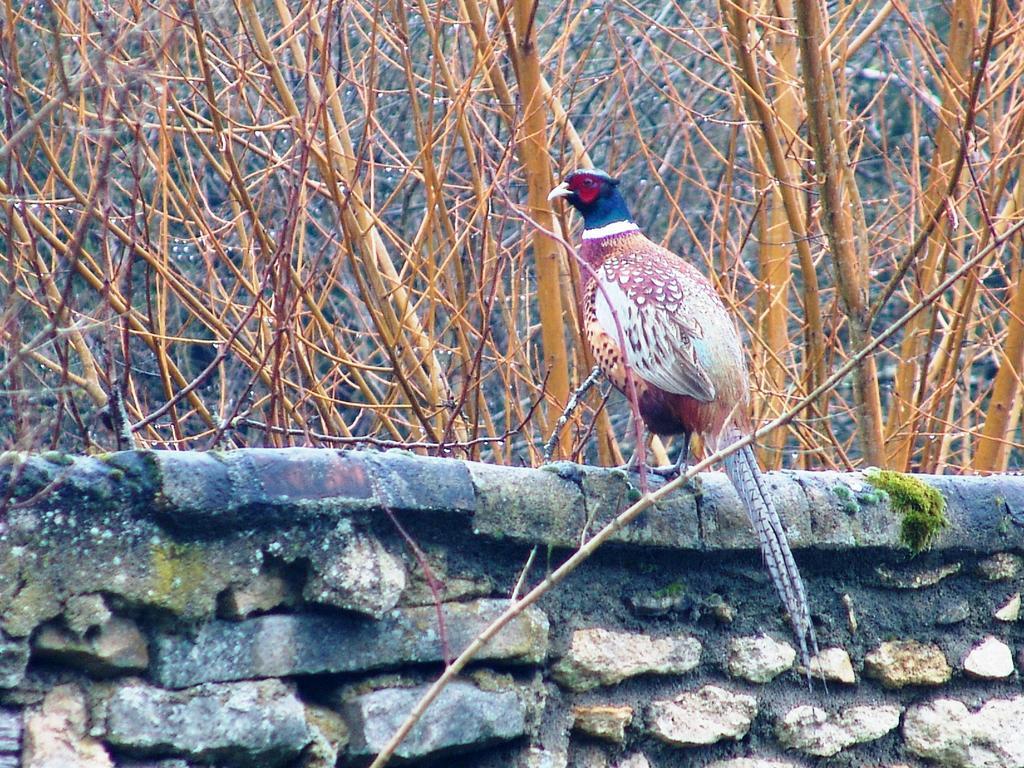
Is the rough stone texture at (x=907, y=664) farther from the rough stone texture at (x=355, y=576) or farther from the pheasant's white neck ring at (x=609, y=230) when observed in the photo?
the pheasant's white neck ring at (x=609, y=230)

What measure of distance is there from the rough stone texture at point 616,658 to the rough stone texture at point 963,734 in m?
0.77

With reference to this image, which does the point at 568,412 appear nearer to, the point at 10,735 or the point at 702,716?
the point at 702,716

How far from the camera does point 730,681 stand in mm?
3121

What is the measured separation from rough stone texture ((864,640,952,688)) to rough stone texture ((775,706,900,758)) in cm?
9

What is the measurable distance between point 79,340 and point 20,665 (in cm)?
241

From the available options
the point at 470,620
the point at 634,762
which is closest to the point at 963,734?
the point at 634,762

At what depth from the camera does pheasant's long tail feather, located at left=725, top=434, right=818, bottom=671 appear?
3145 mm

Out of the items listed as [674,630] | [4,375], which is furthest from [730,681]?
[4,375]

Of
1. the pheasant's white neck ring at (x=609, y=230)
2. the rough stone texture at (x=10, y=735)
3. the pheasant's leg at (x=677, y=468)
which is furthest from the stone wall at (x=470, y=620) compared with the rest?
the pheasant's white neck ring at (x=609, y=230)

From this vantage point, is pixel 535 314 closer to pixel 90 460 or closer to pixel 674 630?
pixel 674 630

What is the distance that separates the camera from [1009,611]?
140 inches

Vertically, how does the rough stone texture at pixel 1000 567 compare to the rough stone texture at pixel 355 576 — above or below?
below

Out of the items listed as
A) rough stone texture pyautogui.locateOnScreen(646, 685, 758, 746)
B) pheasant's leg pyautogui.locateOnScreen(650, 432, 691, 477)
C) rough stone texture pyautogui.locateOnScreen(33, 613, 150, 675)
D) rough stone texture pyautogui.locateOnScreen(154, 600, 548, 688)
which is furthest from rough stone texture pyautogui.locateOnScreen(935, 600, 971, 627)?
rough stone texture pyautogui.locateOnScreen(33, 613, 150, 675)

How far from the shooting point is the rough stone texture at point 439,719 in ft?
7.84
